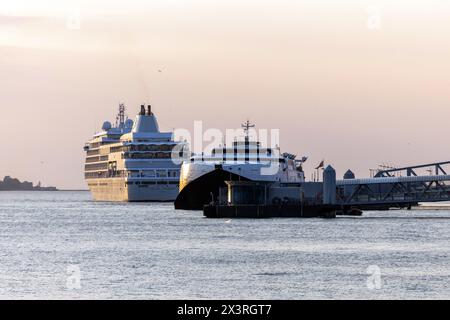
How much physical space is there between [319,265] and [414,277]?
7.79 meters

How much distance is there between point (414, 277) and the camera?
56.7 metres

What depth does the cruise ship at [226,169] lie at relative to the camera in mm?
137875

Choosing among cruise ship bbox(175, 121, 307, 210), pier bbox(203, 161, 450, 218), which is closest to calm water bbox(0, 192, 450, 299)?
pier bbox(203, 161, 450, 218)

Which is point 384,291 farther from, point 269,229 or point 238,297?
point 269,229

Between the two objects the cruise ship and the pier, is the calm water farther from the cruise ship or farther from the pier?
the cruise ship

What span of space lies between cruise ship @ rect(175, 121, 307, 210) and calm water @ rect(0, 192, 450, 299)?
3069 cm

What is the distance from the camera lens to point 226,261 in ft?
217

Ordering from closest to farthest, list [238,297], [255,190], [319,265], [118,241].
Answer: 1. [238,297]
2. [319,265]
3. [118,241]
4. [255,190]

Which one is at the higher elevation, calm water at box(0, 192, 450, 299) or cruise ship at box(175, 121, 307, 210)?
cruise ship at box(175, 121, 307, 210)

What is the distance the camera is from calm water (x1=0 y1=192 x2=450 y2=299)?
51.2 meters

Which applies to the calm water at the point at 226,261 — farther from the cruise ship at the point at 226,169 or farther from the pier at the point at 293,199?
the cruise ship at the point at 226,169

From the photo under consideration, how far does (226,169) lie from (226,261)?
7163 centimetres

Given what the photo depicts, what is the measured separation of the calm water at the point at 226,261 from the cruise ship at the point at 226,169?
30693mm
